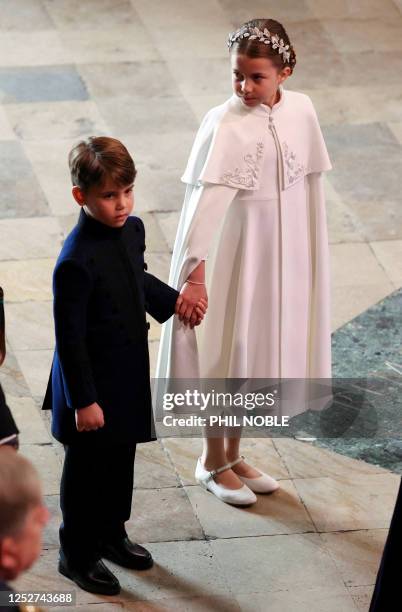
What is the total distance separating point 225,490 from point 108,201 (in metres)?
1.55

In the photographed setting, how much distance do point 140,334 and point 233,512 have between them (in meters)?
1.13

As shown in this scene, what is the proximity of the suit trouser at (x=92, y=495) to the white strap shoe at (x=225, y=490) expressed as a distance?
0.61 meters

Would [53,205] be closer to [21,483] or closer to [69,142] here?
[69,142]

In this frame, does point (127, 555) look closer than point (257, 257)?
Yes

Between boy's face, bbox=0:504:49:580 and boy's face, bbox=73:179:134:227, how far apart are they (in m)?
1.64

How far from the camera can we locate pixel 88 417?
411 centimetres

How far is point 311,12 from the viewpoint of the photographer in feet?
32.1

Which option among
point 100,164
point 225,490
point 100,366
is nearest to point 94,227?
point 100,164

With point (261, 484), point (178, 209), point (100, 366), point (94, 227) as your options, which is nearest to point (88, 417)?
point (100, 366)

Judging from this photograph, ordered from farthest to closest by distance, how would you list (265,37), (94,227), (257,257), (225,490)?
(225,490)
(257,257)
(265,37)
(94,227)

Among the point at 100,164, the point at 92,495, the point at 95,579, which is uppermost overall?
the point at 100,164

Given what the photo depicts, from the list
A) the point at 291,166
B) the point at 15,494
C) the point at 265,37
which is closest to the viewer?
the point at 15,494

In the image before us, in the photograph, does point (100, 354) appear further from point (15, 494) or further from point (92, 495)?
point (15, 494)

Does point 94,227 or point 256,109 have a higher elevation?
point 256,109
